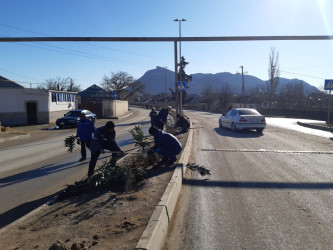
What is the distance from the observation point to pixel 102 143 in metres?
7.29

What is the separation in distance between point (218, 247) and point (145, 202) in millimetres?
1594

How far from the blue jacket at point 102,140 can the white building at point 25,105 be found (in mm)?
24304

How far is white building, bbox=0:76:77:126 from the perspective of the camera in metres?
28.0

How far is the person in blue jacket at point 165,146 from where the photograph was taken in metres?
7.47

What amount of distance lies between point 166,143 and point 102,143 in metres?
1.54

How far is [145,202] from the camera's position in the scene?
4.99 m

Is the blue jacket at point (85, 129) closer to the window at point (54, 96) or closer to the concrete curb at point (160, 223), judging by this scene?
the concrete curb at point (160, 223)

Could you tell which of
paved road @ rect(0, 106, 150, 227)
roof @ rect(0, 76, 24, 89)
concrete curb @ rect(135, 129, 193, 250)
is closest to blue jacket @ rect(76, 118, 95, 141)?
paved road @ rect(0, 106, 150, 227)

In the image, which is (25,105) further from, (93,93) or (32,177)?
(93,93)

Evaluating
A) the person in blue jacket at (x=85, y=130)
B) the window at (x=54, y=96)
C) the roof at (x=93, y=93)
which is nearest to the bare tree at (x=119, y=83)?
the roof at (x=93, y=93)

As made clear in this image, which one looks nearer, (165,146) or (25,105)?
(165,146)

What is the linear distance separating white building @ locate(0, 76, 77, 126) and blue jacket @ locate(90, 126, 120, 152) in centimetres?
2430

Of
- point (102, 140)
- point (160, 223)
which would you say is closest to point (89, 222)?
point (160, 223)

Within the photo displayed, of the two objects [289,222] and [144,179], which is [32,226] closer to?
[144,179]
